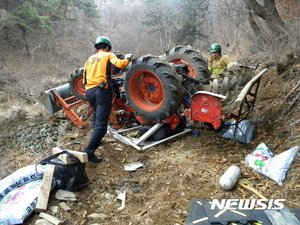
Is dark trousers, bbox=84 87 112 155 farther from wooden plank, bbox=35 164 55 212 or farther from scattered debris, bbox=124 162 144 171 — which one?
wooden plank, bbox=35 164 55 212

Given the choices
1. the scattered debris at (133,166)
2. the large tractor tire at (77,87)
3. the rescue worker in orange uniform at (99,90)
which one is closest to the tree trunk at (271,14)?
the rescue worker in orange uniform at (99,90)

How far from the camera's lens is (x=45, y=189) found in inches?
99.8

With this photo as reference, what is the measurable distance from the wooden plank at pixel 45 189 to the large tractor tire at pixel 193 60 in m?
2.85

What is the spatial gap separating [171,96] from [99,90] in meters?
1.03

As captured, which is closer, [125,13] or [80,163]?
[80,163]

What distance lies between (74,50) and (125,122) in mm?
16579

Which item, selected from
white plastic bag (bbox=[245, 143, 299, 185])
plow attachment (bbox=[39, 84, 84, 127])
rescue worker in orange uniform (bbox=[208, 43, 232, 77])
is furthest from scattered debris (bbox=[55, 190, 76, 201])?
rescue worker in orange uniform (bbox=[208, 43, 232, 77])

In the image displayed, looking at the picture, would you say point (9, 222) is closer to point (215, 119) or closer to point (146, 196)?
point (146, 196)

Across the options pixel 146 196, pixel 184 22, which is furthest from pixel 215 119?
pixel 184 22

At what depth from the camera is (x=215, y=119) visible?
10.9 ft

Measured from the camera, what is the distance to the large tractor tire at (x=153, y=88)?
345 cm

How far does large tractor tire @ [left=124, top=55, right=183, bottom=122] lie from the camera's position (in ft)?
11.3

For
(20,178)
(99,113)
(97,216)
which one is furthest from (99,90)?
(97,216)

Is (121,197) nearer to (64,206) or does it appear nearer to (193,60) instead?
(64,206)
